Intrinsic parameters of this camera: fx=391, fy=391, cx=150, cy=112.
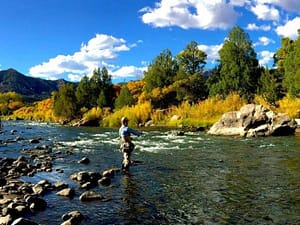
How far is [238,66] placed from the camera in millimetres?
62875

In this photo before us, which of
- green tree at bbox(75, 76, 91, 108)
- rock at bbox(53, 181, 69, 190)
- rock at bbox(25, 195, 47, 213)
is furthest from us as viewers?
green tree at bbox(75, 76, 91, 108)

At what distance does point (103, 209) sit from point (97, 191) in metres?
2.56

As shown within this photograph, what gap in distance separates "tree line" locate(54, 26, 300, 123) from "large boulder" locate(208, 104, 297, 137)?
37.8 feet

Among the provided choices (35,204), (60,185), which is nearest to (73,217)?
(35,204)

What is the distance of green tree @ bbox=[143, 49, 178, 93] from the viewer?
80000mm

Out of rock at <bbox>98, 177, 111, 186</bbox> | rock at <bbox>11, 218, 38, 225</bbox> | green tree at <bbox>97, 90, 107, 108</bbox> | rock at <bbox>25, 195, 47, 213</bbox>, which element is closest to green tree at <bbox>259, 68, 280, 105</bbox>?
green tree at <bbox>97, 90, 107, 108</bbox>

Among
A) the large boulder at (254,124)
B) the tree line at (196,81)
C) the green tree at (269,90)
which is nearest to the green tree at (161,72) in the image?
the tree line at (196,81)

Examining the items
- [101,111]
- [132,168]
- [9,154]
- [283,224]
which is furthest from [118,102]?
[283,224]

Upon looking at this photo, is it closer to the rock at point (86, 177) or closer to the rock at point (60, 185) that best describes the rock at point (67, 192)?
the rock at point (60, 185)

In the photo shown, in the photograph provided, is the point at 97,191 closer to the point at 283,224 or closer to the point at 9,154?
the point at 283,224

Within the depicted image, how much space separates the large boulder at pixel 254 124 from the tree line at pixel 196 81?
11.5 meters

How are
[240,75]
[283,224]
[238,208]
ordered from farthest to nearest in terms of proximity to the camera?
1. [240,75]
2. [238,208]
3. [283,224]

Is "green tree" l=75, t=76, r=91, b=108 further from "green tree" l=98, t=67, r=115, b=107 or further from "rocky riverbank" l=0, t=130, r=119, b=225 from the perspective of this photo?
"rocky riverbank" l=0, t=130, r=119, b=225

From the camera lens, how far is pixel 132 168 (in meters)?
19.4
